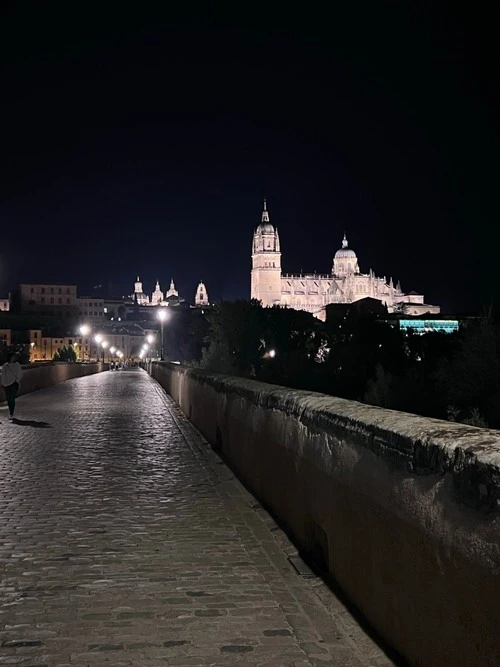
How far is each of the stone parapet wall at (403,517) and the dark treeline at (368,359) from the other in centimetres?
3474

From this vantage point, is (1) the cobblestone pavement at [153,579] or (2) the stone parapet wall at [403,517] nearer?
(2) the stone parapet wall at [403,517]

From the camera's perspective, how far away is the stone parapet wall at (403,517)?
3195 mm

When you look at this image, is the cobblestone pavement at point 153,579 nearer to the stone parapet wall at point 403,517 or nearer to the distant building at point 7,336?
the stone parapet wall at point 403,517

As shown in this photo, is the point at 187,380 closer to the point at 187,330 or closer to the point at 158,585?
the point at 158,585

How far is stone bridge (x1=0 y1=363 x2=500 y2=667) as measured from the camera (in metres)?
3.47

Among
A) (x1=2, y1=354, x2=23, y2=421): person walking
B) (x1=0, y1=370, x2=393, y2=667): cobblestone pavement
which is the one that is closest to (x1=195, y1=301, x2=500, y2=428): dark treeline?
(x1=2, y1=354, x2=23, y2=421): person walking

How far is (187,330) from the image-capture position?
468ft

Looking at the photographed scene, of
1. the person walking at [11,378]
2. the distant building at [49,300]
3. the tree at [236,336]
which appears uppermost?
the distant building at [49,300]

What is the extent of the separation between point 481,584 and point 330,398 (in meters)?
3.60

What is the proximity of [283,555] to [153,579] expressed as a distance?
120cm

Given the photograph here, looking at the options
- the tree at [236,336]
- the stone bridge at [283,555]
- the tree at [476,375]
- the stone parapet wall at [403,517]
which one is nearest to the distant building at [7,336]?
the tree at [236,336]

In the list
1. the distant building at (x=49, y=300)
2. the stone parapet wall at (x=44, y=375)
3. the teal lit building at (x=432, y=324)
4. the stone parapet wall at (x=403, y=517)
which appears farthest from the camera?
the distant building at (x=49, y=300)

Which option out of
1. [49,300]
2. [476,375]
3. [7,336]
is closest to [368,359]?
[476,375]

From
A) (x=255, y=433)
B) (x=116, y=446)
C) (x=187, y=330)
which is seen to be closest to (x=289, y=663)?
(x=255, y=433)
